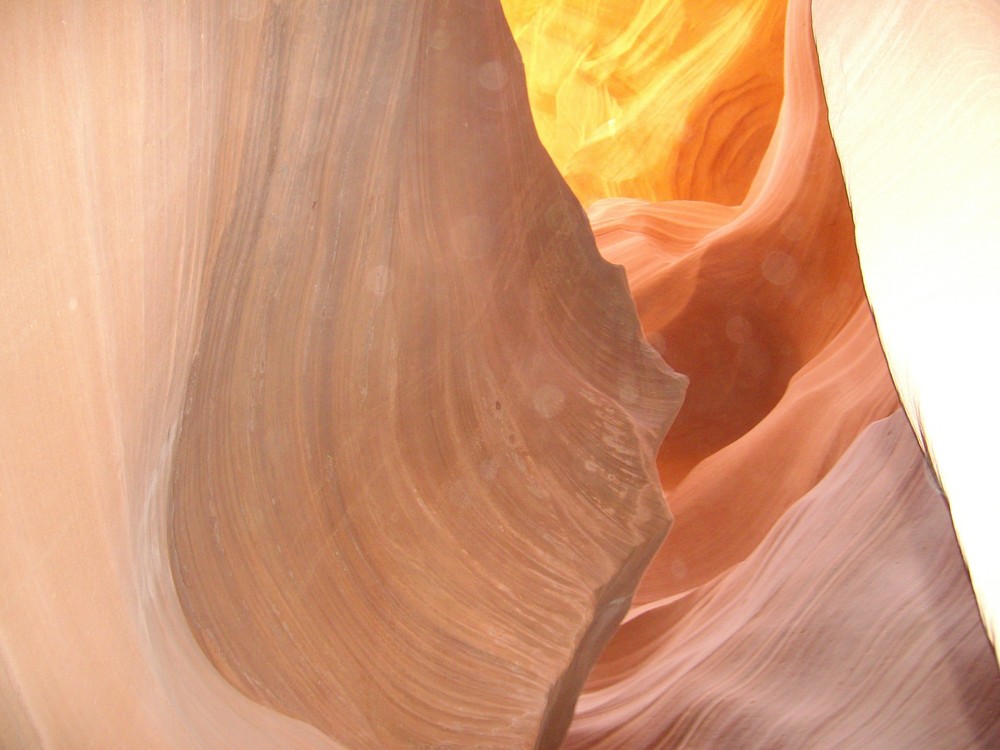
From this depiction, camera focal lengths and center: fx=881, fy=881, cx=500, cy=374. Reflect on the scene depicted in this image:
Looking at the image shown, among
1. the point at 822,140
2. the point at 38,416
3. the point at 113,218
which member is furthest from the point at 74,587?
the point at 822,140

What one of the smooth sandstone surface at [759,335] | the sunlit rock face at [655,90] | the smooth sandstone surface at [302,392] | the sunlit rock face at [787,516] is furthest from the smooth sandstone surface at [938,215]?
the sunlit rock face at [655,90]

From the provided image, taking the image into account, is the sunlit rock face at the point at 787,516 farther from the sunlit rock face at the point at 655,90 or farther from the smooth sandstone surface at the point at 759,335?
the sunlit rock face at the point at 655,90

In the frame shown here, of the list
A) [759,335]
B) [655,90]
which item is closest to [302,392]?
[759,335]

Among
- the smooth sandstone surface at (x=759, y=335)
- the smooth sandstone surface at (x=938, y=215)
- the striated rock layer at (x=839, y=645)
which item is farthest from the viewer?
the smooth sandstone surface at (x=759, y=335)

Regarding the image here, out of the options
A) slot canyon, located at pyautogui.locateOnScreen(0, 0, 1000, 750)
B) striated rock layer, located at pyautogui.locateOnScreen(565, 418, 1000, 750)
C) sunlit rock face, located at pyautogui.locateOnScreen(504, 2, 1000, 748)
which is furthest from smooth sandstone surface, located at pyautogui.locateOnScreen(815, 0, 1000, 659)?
striated rock layer, located at pyautogui.locateOnScreen(565, 418, 1000, 750)

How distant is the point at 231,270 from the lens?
1.18 metres

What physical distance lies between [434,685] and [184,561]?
21.9 inches

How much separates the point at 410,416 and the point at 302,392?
26 cm

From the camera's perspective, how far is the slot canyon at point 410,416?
0.89 m

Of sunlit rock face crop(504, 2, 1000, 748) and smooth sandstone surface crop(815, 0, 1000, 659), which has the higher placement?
smooth sandstone surface crop(815, 0, 1000, 659)

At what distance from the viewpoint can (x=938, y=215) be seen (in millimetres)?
997

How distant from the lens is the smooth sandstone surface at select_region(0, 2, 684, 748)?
0.89m

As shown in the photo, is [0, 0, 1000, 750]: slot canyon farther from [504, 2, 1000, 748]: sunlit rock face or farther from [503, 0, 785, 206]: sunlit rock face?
[503, 0, 785, 206]: sunlit rock face

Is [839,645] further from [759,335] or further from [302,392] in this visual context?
[759,335]
